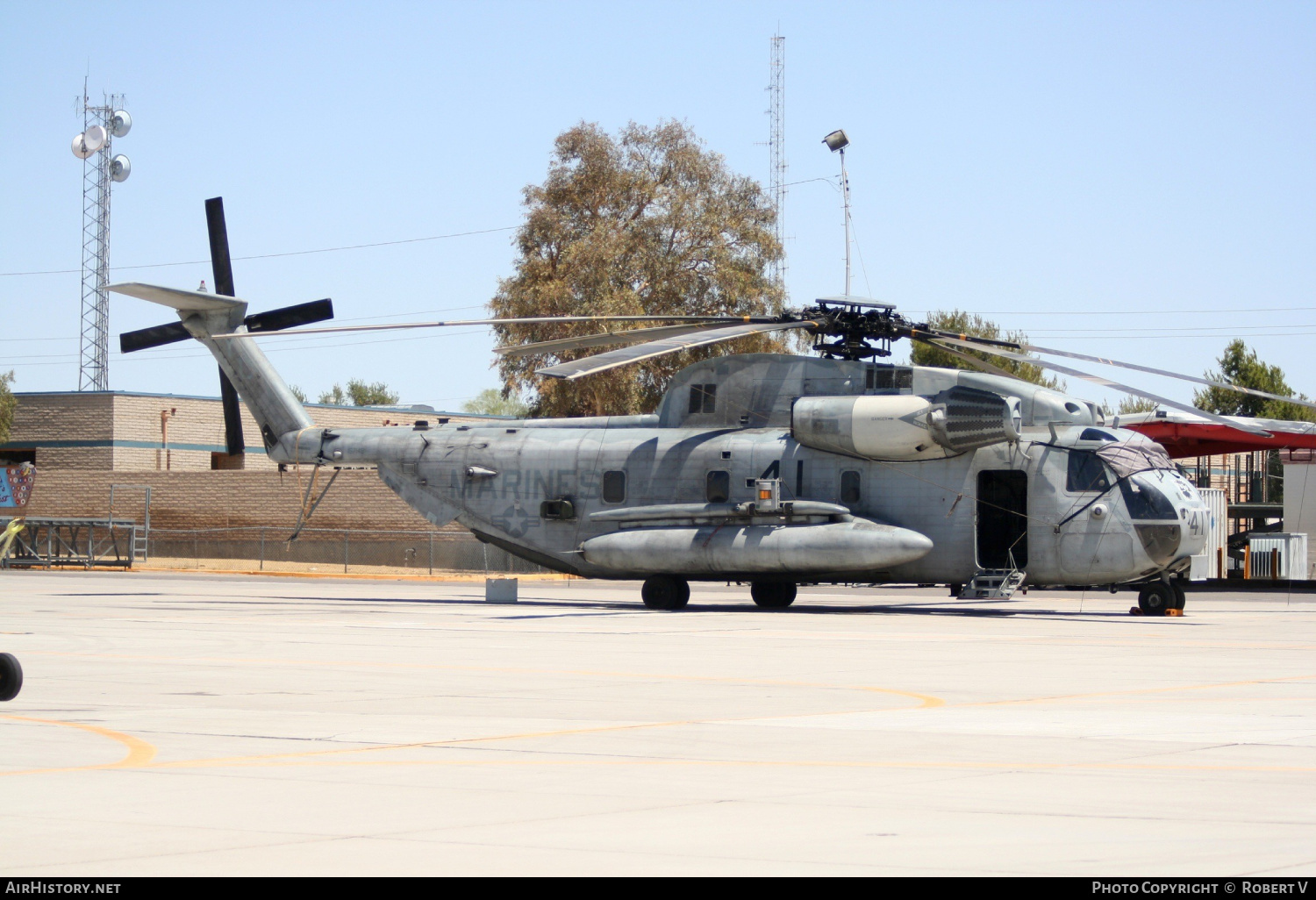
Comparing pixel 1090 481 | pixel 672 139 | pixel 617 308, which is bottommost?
pixel 1090 481

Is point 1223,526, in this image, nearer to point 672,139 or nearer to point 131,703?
point 672,139

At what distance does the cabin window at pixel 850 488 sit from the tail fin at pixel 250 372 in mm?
12841

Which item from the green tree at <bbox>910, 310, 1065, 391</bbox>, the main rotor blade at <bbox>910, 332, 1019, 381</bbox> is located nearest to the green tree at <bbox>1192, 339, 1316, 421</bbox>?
the green tree at <bbox>910, 310, 1065, 391</bbox>

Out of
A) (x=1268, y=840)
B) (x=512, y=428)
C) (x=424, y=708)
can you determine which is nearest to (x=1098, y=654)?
(x=424, y=708)

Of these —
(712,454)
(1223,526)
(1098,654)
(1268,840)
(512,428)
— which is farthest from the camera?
(1223,526)

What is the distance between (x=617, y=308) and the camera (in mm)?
60281

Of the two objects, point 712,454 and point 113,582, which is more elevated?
point 712,454

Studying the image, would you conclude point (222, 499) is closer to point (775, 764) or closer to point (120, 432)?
point (120, 432)

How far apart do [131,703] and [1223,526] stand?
4254cm

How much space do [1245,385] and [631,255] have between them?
48967 millimetres

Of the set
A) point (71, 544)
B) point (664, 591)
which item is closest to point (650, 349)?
point (664, 591)

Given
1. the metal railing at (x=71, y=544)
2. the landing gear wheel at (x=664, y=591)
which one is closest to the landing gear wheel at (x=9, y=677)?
the landing gear wheel at (x=664, y=591)

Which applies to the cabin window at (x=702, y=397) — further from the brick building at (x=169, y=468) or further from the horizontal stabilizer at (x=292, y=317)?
the brick building at (x=169, y=468)

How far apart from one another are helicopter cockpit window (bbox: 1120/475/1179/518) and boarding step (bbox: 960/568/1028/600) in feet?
7.67
